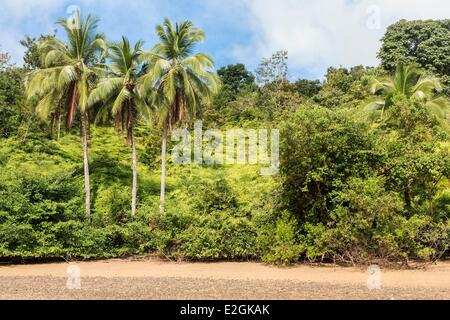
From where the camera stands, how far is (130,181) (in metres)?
27.5

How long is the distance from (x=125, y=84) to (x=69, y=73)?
2701 millimetres

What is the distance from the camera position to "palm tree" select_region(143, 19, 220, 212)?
23188 millimetres

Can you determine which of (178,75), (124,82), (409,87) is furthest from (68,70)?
(409,87)

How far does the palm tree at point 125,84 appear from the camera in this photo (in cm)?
2328

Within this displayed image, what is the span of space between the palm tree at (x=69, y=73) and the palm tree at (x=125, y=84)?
0.78m

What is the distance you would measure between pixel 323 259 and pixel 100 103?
13.7 m

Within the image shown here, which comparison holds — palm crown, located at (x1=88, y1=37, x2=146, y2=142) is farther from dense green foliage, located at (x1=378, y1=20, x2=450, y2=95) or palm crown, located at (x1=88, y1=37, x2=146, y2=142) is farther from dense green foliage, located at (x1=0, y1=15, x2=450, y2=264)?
dense green foliage, located at (x1=378, y1=20, x2=450, y2=95)

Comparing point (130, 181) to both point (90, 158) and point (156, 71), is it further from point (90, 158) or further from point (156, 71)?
point (156, 71)

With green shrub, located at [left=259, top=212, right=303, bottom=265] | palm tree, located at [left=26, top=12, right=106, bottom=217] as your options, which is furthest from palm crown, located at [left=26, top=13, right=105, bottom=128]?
green shrub, located at [left=259, top=212, right=303, bottom=265]

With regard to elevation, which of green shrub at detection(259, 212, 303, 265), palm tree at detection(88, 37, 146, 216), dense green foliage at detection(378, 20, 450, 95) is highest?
dense green foliage at detection(378, 20, 450, 95)

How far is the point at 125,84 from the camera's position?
23375 mm

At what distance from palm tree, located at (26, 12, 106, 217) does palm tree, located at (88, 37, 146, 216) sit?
78cm

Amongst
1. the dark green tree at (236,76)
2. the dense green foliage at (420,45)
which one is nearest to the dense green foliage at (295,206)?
the dense green foliage at (420,45)

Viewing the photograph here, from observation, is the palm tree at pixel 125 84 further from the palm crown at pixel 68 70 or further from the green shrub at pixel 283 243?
the green shrub at pixel 283 243
